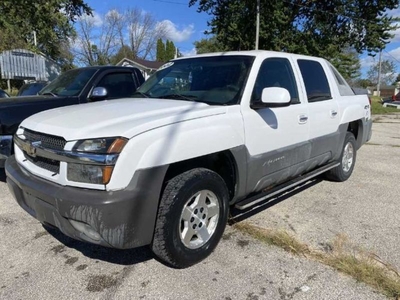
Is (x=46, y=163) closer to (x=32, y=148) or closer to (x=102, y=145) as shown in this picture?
(x=32, y=148)

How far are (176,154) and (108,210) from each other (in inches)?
25.8

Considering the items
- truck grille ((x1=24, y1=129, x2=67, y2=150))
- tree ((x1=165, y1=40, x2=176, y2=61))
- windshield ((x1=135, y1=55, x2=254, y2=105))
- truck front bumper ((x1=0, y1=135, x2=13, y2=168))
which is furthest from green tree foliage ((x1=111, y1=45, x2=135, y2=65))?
truck grille ((x1=24, y1=129, x2=67, y2=150))

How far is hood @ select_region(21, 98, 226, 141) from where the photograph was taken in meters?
2.60

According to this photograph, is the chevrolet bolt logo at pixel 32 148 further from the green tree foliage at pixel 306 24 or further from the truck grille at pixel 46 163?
the green tree foliage at pixel 306 24

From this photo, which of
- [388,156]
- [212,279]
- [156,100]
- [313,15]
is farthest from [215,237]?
[313,15]

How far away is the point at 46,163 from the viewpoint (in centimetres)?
290

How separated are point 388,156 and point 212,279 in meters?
6.53

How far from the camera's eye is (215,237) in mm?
3244

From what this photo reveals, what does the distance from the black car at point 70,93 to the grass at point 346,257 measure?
236 cm

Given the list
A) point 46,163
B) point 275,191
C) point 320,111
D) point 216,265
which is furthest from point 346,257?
point 46,163

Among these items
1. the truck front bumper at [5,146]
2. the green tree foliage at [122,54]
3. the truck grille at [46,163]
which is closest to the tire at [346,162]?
the truck grille at [46,163]

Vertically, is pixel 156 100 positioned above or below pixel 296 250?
above

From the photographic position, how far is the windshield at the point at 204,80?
3496mm

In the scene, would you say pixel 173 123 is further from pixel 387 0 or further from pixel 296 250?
pixel 387 0
